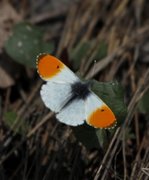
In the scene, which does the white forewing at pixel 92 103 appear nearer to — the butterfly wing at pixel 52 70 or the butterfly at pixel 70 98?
the butterfly at pixel 70 98

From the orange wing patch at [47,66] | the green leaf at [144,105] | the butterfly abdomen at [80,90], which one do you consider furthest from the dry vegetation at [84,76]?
the orange wing patch at [47,66]

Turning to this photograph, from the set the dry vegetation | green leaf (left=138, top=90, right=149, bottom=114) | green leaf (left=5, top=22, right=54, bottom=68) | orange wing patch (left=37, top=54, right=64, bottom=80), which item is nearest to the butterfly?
orange wing patch (left=37, top=54, right=64, bottom=80)

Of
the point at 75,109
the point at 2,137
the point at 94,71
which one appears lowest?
the point at 94,71

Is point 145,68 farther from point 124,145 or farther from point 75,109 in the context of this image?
point 75,109

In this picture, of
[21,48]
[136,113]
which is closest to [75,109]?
[136,113]

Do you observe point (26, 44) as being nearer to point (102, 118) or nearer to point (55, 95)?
point (55, 95)
